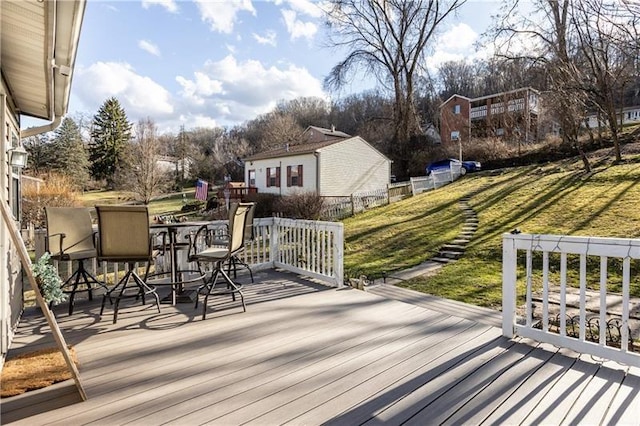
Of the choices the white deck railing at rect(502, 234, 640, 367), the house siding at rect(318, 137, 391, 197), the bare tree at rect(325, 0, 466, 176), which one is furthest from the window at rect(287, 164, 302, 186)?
the white deck railing at rect(502, 234, 640, 367)

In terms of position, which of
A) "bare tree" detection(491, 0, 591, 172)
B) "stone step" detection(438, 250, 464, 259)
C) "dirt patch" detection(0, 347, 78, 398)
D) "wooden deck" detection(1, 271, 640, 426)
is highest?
"bare tree" detection(491, 0, 591, 172)

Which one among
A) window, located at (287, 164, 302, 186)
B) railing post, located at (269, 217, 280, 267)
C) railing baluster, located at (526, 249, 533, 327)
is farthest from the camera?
window, located at (287, 164, 302, 186)

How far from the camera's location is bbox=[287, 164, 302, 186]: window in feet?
70.7

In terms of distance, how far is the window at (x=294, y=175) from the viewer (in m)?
21.6

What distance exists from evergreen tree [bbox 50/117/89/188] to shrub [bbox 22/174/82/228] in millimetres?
11680

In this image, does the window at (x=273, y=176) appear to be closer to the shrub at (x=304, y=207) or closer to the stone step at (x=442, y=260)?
the shrub at (x=304, y=207)

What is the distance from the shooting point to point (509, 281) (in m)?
3.09

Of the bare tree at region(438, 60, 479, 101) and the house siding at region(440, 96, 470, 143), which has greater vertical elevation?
the bare tree at region(438, 60, 479, 101)

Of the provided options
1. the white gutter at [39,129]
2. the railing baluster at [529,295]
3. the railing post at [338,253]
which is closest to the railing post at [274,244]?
the railing post at [338,253]

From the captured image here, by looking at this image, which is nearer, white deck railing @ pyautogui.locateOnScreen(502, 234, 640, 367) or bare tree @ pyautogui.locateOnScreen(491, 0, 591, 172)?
white deck railing @ pyautogui.locateOnScreen(502, 234, 640, 367)

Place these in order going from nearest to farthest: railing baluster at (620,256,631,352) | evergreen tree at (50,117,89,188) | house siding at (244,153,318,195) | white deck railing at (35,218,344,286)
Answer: railing baluster at (620,256,631,352)
white deck railing at (35,218,344,286)
house siding at (244,153,318,195)
evergreen tree at (50,117,89,188)

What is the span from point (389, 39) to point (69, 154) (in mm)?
24873

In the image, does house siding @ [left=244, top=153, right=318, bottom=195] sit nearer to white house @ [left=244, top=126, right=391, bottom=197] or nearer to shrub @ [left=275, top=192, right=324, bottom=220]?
white house @ [left=244, top=126, right=391, bottom=197]

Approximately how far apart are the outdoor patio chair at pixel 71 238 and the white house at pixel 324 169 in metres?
15.0
